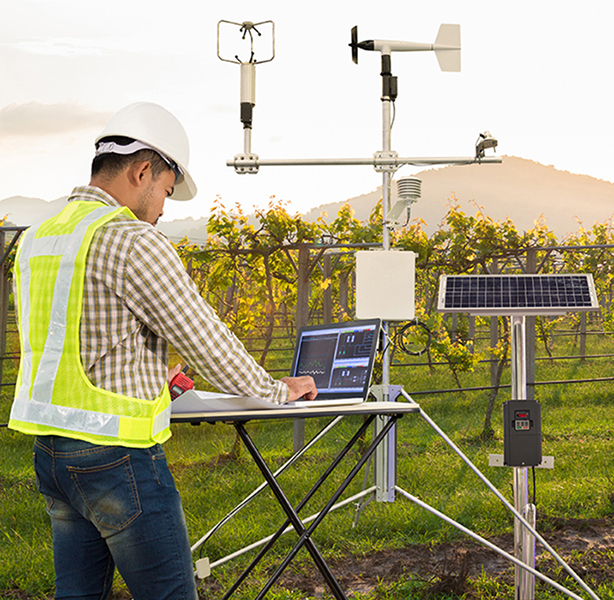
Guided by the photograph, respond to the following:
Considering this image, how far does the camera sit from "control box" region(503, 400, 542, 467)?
2.76 m

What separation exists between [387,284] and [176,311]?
1.70 meters

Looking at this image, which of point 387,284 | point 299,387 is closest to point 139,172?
point 299,387

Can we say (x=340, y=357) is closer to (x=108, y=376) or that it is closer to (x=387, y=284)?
(x=387, y=284)

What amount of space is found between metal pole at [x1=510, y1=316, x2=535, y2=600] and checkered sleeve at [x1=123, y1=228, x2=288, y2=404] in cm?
160

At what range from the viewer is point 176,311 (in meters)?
1.45

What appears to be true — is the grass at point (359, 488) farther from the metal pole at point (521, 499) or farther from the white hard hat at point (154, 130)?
the white hard hat at point (154, 130)

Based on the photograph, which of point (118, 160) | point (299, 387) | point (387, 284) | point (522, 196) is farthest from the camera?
point (522, 196)

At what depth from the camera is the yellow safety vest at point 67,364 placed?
1378mm

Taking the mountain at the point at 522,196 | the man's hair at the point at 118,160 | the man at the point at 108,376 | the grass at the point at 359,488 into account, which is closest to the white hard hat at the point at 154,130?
the man's hair at the point at 118,160

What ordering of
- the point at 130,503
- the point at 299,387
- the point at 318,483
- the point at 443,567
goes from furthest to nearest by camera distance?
the point at 443,567 → the point at 318,483 → the point at 299,387 → the point at 130,503

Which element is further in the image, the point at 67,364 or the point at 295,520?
the point at 295,520

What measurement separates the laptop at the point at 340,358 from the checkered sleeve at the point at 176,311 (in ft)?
2.38

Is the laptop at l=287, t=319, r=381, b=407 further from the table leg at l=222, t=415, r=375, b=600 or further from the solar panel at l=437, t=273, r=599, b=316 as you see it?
the solar panel at l=437, t=273, r=599, b=316

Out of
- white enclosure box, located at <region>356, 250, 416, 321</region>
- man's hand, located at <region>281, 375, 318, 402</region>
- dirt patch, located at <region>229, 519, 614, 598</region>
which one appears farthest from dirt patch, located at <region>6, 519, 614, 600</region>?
man's hand, located at <region>281, 375, 318, 402</region>
